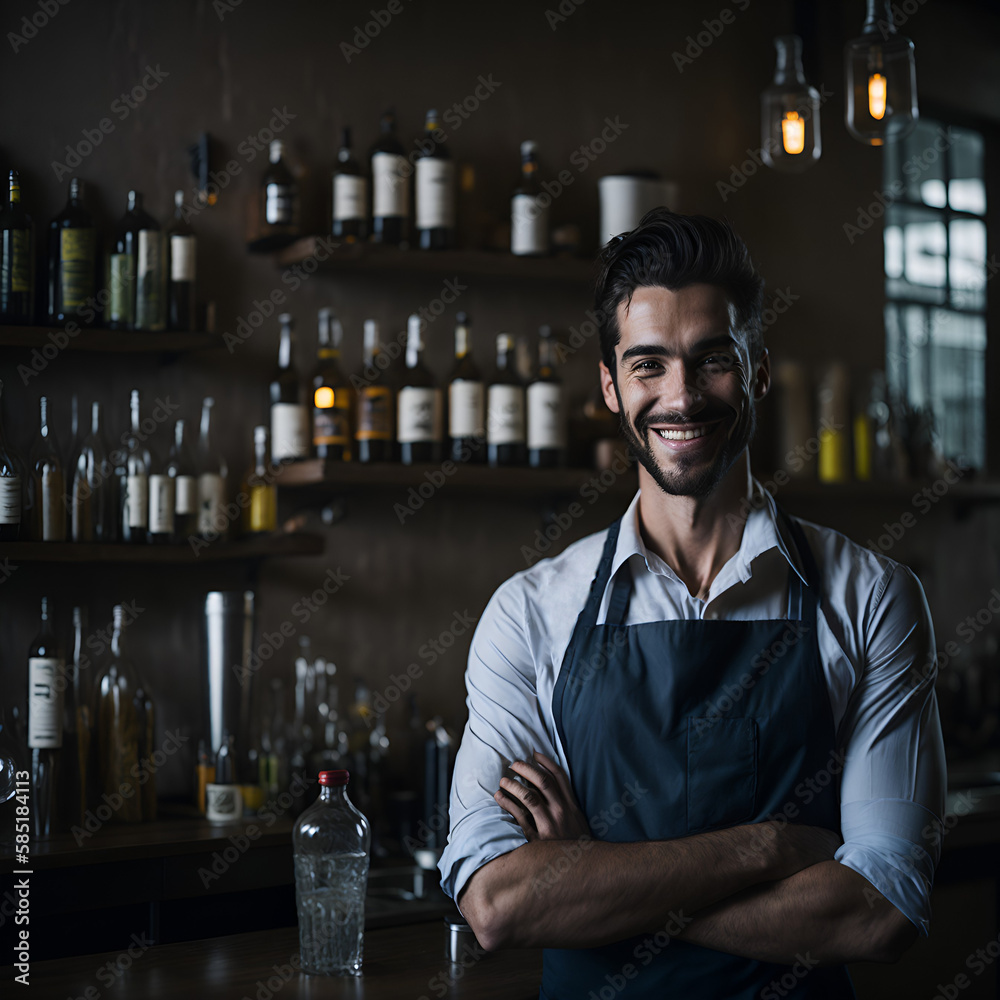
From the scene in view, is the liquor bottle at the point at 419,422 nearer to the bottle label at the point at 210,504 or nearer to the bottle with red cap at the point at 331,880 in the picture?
the bottle label at the point at 210,504

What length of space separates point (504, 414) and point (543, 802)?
55.2 inches

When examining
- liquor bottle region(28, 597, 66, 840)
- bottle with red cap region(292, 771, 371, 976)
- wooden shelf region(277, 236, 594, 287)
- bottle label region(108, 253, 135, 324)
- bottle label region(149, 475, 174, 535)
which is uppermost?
wooden shelf region(277, 236, 594, 287)

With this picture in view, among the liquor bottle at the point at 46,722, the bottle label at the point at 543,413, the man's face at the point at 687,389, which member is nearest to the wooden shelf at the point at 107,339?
the liquor bottle at the point at 46,722

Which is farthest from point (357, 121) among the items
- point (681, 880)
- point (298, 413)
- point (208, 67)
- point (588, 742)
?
point (681, 880)

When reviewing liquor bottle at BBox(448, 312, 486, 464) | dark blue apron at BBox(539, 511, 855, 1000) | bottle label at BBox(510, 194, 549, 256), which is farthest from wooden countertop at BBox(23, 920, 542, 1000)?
bottle label at BBox(510, 194, 549, 256)

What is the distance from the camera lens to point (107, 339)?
2.31 meters

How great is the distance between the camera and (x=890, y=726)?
139cm

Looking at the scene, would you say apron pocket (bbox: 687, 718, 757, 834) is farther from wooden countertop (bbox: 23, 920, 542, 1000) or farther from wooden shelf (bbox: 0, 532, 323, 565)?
wooden shelf (bbox: 0, 532, 323, 565)

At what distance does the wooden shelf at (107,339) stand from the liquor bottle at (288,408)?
22 cm

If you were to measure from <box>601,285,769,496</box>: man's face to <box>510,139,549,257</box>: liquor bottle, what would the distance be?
131 centimetres

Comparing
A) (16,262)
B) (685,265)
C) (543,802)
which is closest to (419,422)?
(16,262)

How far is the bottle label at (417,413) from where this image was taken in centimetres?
257

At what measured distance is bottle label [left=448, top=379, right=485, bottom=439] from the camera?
2648 millimetres

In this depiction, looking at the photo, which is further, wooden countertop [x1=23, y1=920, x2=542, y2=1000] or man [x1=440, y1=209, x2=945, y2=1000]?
wooden countertop [x1=23, y1=920, x2=542, y2=1000]
